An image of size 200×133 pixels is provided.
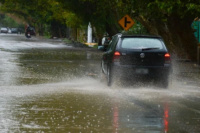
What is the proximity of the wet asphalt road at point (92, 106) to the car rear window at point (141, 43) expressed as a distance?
112 centimetres

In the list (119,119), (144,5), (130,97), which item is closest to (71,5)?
(144,5)

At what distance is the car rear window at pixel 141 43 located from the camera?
15.9 metres

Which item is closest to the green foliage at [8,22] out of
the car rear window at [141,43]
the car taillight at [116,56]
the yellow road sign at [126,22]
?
→ the yellow road sign at [126,22]

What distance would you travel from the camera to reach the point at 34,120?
10102mm

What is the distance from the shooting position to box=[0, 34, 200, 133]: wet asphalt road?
9.51 m

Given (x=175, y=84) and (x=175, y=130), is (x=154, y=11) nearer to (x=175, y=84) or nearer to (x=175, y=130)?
(x=175, y=84)

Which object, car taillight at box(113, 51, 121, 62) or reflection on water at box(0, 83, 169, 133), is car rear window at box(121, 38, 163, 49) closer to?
Result: car taillight at box(113, 51, 121, 62)

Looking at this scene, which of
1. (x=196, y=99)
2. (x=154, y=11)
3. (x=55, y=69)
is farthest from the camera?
(x=154, y=11)

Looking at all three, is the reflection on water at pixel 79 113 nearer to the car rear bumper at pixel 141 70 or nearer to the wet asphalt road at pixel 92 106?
the wet asphalt road at pixel 92 106

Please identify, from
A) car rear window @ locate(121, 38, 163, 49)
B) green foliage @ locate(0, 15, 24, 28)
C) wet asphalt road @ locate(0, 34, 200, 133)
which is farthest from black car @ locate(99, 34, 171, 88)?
green foliage @ locate(0, 15, 24, 28)

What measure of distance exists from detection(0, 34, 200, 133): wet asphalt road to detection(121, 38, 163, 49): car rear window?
112cm

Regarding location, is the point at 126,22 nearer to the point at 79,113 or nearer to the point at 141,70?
the point at 141,70

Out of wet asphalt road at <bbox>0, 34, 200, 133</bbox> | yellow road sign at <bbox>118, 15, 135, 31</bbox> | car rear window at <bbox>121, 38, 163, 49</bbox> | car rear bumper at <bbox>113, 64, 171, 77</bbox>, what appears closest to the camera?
wet asphalt road at <bbox>0, 34, 200, 133</bbox>

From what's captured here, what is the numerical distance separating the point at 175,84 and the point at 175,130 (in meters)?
8.51
